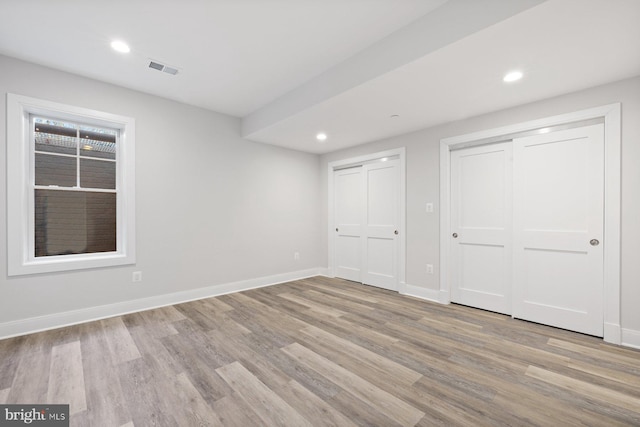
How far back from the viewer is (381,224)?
14.6 feet

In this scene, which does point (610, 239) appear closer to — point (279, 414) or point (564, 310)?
point (564, 310)

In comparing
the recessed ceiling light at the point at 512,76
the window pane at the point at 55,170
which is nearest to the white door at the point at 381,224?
the recessed ceiling light at the point at 512,76

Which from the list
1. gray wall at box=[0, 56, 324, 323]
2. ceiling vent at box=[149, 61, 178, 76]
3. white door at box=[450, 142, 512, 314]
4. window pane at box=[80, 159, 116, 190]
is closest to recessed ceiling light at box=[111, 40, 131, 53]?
ceiling vent at box=[149, 61, 178, 76]

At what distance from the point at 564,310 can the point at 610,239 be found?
0.82m

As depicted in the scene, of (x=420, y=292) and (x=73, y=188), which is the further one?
(x=420, y=292)

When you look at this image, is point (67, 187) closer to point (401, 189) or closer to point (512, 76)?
point (401, 189)

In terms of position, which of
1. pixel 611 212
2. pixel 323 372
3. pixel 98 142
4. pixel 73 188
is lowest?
pixel 323 372

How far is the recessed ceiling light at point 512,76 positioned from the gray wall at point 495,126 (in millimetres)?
779

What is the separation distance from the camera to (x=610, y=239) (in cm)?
251

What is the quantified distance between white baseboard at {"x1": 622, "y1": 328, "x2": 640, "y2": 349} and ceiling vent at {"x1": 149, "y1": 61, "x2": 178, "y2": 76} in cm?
501

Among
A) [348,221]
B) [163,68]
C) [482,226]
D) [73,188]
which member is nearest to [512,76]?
[482,226]

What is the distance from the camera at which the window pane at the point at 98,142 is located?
3125 mm

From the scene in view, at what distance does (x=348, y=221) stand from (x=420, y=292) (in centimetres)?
177

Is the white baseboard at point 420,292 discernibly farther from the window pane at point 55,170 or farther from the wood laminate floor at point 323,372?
the window pane at point 55,170
